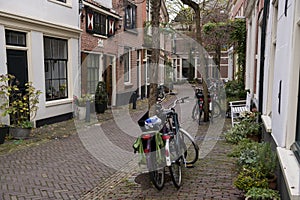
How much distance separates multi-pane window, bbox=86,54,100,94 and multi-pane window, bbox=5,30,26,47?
3.34 meters

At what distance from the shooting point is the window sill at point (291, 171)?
2.40 meters

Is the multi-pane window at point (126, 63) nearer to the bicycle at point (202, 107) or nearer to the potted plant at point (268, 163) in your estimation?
the bicycle at point (202, 107)

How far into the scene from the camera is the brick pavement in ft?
13.0

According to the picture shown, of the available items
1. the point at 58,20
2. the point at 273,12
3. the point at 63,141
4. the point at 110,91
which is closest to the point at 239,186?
the point at 273,12

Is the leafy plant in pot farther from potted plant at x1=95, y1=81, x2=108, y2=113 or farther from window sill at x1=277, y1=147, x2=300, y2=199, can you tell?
window sill at x1=277, y1=147, x2=300, y2=199

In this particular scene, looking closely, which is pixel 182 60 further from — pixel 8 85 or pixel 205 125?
pixel 8 85

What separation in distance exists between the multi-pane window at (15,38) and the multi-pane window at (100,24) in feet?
12.7

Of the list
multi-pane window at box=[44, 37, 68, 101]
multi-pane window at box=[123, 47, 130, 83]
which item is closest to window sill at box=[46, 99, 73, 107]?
multi-pane window at box=[44, 37, 68, 101]

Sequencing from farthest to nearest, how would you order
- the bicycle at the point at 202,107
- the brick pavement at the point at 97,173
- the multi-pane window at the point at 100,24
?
the multi-pane window at the point at 100,24 < the bicycle at the point at 202,107 < the brick pavement at the point at 97,173

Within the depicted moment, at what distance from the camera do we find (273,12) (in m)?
5.10

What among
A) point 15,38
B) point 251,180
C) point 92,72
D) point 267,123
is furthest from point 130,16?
point 251,180

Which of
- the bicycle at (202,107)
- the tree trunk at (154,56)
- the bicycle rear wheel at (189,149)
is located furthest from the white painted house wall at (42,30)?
the bicycle rear wheel at (189,149)

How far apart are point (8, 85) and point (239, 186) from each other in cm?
598

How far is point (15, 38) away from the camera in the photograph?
295 inches
